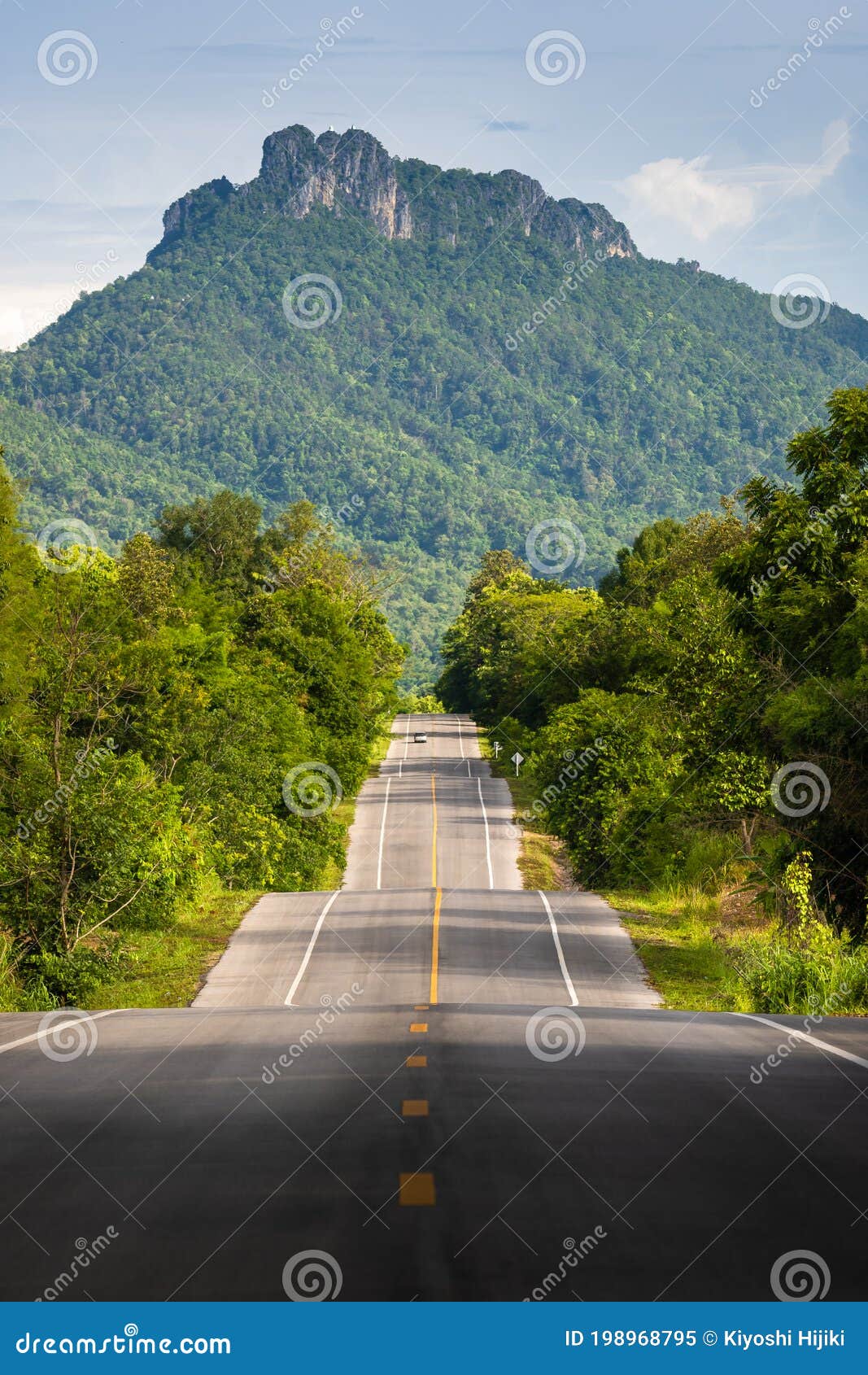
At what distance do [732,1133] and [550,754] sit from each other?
4380 cm

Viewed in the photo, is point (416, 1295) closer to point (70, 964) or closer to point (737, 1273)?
point (737, 1273)

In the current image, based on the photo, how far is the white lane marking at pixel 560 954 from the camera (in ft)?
79.3

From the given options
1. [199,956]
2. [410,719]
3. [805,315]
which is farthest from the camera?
[410,719]

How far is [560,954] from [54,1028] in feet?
55.7

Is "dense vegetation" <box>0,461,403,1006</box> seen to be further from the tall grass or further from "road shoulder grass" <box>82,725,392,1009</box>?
the tall grass

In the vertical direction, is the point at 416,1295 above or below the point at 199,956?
above

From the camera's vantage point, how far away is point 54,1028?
14.7 metres

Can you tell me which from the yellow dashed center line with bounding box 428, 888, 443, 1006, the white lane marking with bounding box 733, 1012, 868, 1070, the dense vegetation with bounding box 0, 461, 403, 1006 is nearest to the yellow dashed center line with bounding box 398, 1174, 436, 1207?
the white lane marking with bounding box 733, 1012, 868, 1070

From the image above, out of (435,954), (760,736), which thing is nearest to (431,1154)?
(760,736)

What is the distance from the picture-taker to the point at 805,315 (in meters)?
47.4

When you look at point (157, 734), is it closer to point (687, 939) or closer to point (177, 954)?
point (177, 954)

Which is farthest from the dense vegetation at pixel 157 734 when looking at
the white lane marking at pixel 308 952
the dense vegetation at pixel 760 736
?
the dense vegetation at pixel 760 736

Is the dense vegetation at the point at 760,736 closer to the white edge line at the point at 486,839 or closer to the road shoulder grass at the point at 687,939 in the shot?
the road shoulder grass at the point at 687,939

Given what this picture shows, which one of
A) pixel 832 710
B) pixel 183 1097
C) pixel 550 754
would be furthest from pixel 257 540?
pixel 183 1097
